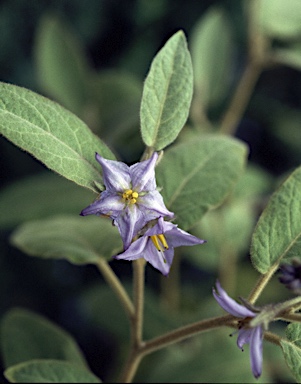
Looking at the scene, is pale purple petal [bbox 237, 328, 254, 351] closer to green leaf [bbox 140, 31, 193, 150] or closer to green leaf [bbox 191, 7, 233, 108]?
green leaf [bbox 140, 31, 193, 150]

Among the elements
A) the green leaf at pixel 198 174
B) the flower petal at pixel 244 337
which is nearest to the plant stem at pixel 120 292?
the green leaf at pixel 198 174

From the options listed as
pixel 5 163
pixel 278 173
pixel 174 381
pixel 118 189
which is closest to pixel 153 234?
pixel 118 189

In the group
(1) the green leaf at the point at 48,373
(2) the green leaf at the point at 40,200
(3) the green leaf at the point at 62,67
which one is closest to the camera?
(1) the green leaf at the point at 48,373

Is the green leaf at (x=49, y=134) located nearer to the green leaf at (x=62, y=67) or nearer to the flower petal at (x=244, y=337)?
the flower petal at (x=244, y=337)

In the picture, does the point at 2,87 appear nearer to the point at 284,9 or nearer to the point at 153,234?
the point at 153,234

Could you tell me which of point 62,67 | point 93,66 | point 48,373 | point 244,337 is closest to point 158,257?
point 244,337
